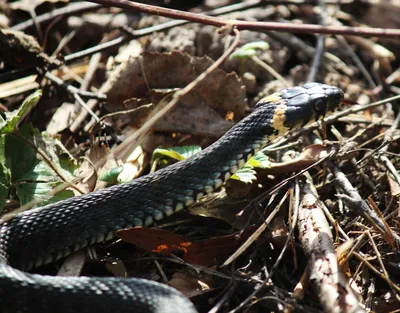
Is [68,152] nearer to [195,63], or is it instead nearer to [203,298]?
[195,63]

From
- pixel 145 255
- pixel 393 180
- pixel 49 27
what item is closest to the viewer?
pixel 145 255

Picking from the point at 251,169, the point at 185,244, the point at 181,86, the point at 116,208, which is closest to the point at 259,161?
the point at 251,169

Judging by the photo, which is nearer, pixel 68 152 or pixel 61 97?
pixel 68 152

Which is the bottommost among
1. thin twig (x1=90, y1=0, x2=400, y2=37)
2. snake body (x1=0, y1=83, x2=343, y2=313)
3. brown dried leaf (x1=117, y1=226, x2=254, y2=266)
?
brown dried leaf (x1=117, y1=226, x2=254, y2=266)

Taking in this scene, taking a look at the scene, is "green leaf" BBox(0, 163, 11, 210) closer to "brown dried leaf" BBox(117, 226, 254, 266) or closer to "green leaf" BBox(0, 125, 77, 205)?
"green leaf" BBox(0, 125, 77, 205)

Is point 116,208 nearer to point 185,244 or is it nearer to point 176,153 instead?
point 185,244

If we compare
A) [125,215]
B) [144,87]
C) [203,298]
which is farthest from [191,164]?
[144,87]

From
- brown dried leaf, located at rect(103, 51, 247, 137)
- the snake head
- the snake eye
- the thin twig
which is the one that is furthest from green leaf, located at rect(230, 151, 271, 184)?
the thin twig
